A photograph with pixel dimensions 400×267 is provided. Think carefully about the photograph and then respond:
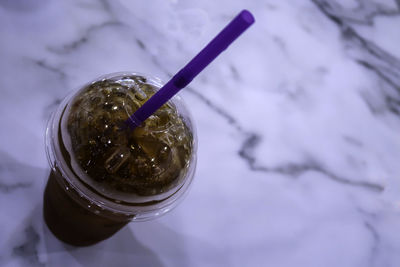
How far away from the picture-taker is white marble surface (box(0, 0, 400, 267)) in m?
1.07

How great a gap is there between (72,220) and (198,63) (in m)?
0.47

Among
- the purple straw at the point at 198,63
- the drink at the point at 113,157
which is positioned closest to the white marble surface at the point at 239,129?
the drink at the point at 113,157

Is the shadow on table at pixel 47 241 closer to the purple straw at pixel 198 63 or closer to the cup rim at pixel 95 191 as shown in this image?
the cup rim at pixel 95 191

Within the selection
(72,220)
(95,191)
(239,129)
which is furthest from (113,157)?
(239,129)

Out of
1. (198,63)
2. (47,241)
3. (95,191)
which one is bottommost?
(47,241)

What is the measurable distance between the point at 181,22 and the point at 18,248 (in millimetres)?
791

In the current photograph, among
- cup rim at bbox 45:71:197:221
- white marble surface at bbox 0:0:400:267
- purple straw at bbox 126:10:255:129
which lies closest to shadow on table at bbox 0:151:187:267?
white marble surface at bbox 0:0:400:267

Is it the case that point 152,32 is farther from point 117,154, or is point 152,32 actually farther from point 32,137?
point 117,154

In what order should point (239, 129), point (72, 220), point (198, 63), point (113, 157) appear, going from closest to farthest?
point (198, 63)
point (113, 157)
point (72, 220)
point (239, 129)

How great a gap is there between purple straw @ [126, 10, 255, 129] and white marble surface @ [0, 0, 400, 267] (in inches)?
14.6

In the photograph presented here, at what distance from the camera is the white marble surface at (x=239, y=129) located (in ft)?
3.51

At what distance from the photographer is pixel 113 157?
0.82 m

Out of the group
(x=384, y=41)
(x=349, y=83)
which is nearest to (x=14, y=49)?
(x=349, y=83)

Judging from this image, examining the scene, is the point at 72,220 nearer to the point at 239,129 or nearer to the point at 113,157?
the point at 113,157
